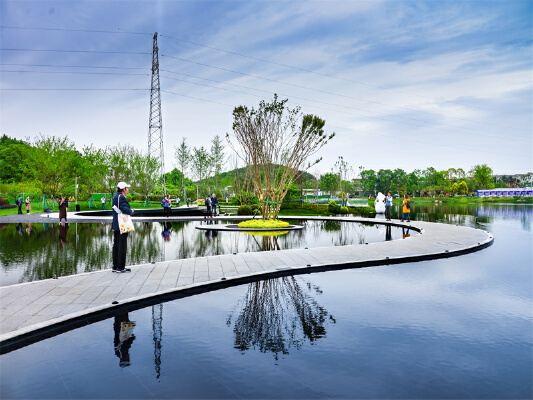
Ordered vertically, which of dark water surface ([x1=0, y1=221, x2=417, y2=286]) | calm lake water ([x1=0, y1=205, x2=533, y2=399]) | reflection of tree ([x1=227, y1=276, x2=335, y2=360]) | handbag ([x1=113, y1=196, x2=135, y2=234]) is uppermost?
handbag ([x1=113, y1=196, x2=135, y2=234])

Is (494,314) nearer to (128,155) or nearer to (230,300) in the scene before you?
(230,300)

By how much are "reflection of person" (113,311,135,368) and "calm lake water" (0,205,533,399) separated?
0.05 feet

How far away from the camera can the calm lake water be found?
11.8 ft

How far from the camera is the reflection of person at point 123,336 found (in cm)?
426

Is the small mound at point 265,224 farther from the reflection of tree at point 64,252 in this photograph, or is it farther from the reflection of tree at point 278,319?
the reflection of tree at point 278,319

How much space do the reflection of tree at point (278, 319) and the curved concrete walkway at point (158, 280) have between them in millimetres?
1183

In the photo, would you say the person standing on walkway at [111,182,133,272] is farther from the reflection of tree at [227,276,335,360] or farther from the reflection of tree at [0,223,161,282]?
the reflection of tree at [227,276,335,360]

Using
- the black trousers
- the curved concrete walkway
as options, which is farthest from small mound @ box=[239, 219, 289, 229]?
the black trousers

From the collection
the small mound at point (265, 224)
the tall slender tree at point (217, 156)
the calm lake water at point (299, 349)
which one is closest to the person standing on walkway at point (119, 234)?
the calm lake water at point (299, 349)

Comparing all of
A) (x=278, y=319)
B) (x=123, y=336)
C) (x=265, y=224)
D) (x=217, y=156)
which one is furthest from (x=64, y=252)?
(x=217, y=156)

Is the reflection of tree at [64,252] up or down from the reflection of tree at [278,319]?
up

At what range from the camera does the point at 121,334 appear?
4.94 m

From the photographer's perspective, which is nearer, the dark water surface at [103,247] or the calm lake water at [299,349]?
the calm lake water at [299,349]

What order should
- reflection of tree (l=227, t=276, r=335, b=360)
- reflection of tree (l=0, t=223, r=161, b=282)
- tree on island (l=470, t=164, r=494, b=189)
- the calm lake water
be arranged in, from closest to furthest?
1. the calm lake water
2. reflection of tree (l=227, t=276, r=335, b=360)
3. reflection of tree (l=0, t=223, r=161, b=282)
4. tree on island (l=470, t=164, r=494, b=189)
